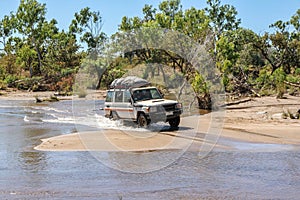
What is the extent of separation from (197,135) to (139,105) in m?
2.69

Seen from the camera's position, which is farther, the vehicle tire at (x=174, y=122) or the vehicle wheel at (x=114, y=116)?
the vehicle wheel at (x=114, y=116)

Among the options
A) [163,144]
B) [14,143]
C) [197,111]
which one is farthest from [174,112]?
[197,111]

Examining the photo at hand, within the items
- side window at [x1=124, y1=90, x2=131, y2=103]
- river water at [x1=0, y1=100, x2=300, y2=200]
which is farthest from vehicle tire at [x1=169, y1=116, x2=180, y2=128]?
river water at [x1=0, y1=100, x2=300, y2=200]

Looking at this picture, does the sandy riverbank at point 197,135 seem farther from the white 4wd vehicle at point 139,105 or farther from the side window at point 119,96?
the side window at point 119,96

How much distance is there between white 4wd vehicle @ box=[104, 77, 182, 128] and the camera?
1656 centimetres

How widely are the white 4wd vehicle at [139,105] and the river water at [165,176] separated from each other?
373cm

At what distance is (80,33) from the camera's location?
6266cm

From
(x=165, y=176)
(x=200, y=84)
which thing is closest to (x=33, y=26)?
(x=200, y=84)

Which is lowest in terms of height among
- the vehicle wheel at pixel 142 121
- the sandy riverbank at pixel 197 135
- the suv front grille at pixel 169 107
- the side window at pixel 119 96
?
the sandy riverbank at pixel 197 135

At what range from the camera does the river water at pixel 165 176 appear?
8.17 m

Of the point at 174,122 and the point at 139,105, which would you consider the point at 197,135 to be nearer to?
the point at 174,122

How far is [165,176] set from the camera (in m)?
9.62

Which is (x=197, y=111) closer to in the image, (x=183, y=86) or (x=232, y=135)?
(x=183, y=86)

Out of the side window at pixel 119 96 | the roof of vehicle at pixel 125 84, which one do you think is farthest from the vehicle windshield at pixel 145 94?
the side window at pixel 119 96
